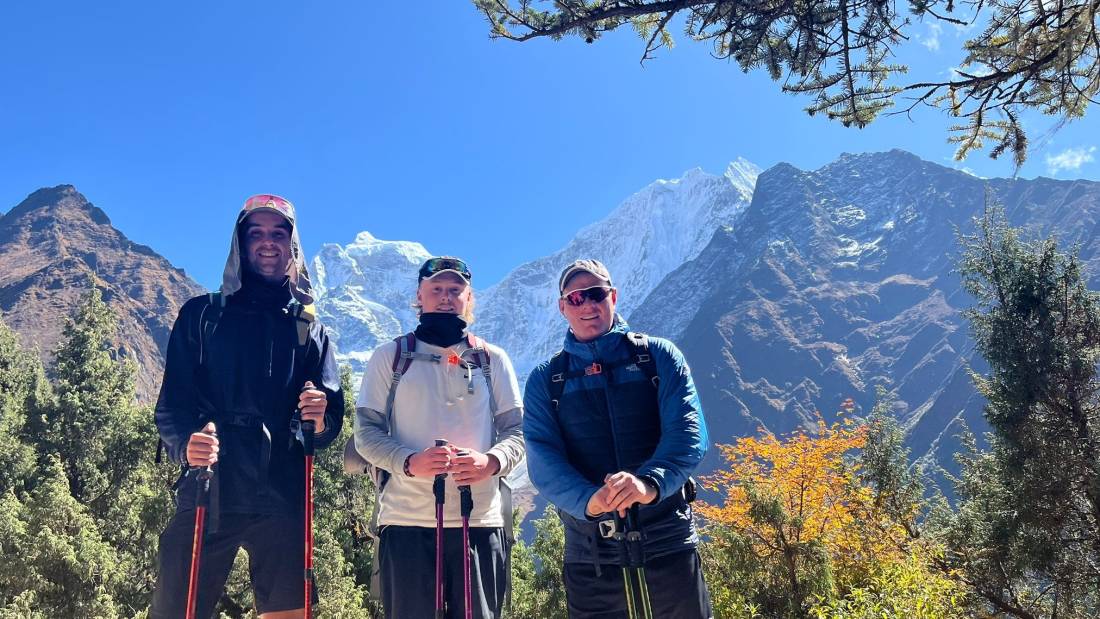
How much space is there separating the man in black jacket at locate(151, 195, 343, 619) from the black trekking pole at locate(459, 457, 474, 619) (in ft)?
2.76

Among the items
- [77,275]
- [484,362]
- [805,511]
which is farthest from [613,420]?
[77,275]

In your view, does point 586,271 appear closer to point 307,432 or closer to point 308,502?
point 307,432

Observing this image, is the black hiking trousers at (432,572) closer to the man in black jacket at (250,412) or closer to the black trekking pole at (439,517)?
the black trekking pole at (439,517)

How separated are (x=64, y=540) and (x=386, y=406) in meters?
15.0

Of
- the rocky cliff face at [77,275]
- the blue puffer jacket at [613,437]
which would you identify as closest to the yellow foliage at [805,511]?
the blue puffer jacket at [613,437]

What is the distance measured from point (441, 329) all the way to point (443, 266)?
42 centimetres

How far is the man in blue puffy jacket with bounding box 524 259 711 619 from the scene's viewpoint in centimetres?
279

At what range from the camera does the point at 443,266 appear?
12.1 ft

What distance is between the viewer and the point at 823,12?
437 cm

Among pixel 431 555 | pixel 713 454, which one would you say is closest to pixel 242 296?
pixel 431 555

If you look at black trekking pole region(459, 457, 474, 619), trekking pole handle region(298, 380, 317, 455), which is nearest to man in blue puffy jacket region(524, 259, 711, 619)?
black trekking pole region(459, 457, 474, 619)

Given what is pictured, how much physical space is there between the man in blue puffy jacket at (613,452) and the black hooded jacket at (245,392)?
1.30 m

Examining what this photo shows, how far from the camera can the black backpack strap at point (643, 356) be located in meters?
3.04

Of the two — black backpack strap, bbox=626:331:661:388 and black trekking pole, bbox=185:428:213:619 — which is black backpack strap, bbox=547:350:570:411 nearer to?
black backpack strap, bbox=626:331:661:388
